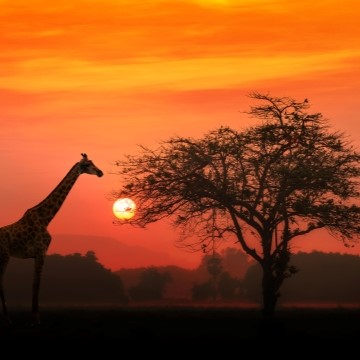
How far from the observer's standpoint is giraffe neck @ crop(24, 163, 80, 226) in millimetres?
32438

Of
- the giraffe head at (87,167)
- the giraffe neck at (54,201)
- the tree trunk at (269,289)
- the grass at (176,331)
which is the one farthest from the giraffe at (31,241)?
the tree trunk at (269,289)

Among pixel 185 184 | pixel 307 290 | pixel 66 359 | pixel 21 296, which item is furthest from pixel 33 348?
pixel 307 290

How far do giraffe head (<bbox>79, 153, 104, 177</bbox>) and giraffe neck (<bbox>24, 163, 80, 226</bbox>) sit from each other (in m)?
0.18

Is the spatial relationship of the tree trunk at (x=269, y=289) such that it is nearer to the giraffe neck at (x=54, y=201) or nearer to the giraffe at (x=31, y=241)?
the giraffe neck at (x=54, y=201)

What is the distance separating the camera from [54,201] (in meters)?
33.0

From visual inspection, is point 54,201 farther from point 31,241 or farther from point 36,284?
point 36,284

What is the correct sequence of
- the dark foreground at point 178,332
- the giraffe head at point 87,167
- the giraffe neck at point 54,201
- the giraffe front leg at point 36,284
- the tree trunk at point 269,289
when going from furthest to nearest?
the tree trunk at point 269,289
the giraffe head at point 87,167
the giraffe neck at point 54,201
the giraffe front leg at point 36,284
the dark foreground at point 178,332

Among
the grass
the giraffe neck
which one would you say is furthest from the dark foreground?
the giraffe neck

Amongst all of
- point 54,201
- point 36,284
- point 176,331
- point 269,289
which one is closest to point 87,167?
point 54,201

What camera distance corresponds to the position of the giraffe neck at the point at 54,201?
32.4 meters

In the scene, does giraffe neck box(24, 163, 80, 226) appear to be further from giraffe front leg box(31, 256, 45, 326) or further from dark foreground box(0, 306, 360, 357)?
dark foreground box(0, 306, 360, 357)

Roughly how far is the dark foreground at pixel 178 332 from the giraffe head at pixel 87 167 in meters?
5.03

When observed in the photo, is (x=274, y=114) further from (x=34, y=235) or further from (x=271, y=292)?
(x=34, y=235)

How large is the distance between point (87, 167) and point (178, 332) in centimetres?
634
